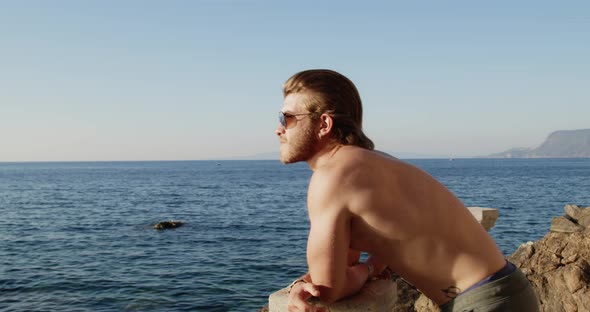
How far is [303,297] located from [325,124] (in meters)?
0.70

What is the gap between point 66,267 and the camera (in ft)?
79.2

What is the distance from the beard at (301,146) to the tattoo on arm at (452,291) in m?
0.82

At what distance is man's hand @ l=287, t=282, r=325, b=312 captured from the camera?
207 centimetres

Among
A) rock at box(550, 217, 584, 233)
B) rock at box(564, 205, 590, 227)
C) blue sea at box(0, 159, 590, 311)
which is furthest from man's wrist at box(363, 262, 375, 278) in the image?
blue sea at box(0, 159, 590, 311)

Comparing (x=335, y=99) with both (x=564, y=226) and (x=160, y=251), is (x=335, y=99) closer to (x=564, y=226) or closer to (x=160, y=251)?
(x=564, y=226)

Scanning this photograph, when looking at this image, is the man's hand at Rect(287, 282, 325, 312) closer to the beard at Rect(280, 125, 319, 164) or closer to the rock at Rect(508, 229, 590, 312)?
the beard at Rect(280, 125, 319, 164)

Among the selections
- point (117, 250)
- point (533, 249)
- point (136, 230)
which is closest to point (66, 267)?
point (117, 250)

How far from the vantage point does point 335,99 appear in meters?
2.26

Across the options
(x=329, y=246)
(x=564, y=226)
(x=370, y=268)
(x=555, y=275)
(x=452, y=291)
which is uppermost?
(x=329, y=246)

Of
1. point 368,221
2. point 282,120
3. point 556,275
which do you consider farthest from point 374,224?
point 556,275

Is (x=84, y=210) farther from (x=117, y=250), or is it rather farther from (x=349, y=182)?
(x=349, y=182)

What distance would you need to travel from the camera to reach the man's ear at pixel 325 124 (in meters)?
2.28

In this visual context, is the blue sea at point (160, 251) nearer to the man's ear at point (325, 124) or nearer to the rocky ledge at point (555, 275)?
the rocky ledge at point (555, 275)

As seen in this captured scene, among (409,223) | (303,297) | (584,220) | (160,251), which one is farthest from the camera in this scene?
(160,251)
